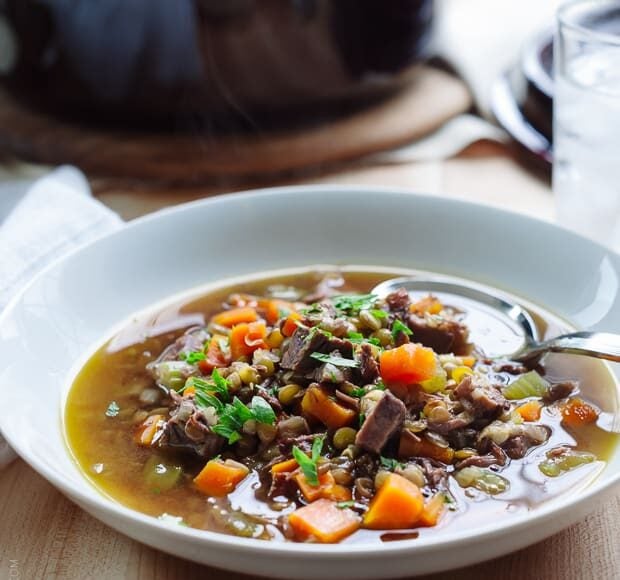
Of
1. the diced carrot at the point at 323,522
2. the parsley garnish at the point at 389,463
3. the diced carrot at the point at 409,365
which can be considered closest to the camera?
the diced carrot at the point at 323,522

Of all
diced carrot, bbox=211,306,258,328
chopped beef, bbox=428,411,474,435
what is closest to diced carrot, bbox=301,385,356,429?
chopped beef, bbox=428,411,474,435

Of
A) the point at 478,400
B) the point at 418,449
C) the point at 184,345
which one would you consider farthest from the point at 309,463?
the point at 184,345

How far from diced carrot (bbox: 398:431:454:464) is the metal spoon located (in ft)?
2.06

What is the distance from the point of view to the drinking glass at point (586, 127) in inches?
141

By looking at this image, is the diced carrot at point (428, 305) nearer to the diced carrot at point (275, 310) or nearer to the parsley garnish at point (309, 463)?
the diced carrot at point (275, 310)

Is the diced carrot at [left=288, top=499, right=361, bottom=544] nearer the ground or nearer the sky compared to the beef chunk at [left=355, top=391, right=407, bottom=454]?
nearer the ground

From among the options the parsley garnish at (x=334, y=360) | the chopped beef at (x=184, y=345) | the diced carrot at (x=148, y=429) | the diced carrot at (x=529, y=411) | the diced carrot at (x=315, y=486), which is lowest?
the chopped beef at (x=184, y=345)

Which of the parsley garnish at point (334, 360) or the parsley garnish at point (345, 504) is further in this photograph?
the parsley garnish at point (334, 360)

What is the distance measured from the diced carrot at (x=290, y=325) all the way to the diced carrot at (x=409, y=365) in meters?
0.35

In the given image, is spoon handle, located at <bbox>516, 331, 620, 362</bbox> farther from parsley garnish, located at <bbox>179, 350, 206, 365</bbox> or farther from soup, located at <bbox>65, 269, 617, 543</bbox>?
parsley garnish, located at <bbox>179, 350, 206, 365</bbox>

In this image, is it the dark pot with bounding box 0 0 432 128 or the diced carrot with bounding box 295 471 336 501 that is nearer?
the diced carrot with bounding box 295 471 336 501

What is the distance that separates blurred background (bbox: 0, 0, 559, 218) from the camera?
166 inches

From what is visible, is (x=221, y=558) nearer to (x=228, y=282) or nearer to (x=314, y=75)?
(x=228, y=282)

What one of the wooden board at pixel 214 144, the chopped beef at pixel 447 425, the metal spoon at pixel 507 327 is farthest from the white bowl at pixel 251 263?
the wooden board at pixel 214 144
